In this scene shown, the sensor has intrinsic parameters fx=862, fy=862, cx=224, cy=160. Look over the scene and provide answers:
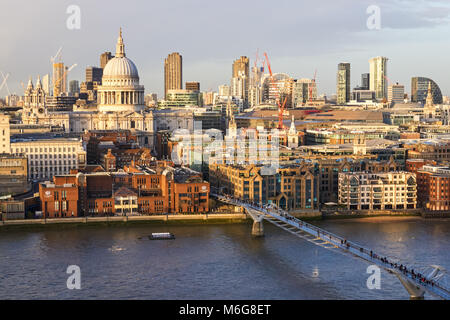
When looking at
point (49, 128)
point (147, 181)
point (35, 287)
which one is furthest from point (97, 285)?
point (49, 128)

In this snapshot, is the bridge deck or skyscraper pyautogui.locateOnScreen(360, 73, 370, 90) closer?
the bridge deck

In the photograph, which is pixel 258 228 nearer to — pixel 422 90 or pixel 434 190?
pixel 434 190

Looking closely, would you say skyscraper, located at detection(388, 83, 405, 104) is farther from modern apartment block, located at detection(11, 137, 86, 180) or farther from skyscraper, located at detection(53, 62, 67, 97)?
modern apartment block, located at detection(11, 137, 86, 180)

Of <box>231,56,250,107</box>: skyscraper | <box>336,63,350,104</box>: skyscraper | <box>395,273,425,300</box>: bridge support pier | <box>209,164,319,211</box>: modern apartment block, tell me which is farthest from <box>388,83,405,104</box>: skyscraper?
<box>395,273,425,300</box>: bridge support pier

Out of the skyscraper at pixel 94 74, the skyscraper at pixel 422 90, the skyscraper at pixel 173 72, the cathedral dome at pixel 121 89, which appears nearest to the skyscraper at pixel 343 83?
the skyscraper at pixel 422 90

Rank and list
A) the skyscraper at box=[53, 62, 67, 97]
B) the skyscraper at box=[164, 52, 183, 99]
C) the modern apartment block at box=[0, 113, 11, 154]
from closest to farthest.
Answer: the modern apartment block at box=[0, 113, 11, 154] → the skyscraper at box=[53, 62, 67, 97] → the skyscraper at box=[164, 52, 183, 99]

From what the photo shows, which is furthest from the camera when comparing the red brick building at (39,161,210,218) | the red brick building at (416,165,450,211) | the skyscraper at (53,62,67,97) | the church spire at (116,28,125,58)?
the skyscraper at (53,62,67,97)

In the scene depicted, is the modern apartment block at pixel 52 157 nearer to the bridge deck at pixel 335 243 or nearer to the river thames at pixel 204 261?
the bridge deck at pixel 335 243
